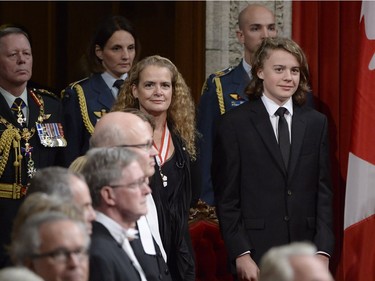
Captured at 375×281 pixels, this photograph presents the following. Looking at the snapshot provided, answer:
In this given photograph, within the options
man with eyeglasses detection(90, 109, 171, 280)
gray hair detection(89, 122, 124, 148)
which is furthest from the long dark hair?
gray hair detection(89, 122, 124, 148)

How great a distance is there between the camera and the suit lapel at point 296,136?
205 inches

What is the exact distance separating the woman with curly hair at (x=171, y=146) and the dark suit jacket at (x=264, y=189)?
172mm

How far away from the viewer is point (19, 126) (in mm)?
5219

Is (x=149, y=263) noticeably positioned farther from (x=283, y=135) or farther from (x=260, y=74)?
(x=260, y=74)

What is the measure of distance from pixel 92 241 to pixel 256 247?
175 cm

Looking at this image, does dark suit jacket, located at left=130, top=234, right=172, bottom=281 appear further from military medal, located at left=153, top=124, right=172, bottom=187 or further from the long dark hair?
the long dark hair

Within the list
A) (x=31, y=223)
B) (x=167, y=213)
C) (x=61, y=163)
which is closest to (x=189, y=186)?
(x=167, y=213)

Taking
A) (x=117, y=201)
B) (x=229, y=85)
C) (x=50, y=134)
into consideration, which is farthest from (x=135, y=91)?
(x=117, y=201)

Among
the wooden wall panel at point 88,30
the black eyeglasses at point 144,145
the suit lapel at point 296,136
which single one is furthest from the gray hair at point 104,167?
the wooden wall panel at point 88,30

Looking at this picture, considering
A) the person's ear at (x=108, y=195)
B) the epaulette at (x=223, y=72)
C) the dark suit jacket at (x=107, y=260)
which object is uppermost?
the epaulette at (x=223, y=72)

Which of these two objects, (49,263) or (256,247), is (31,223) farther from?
(256,247)

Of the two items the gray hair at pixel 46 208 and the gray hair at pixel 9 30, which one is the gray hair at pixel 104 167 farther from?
the gray hair at pixel 9 30

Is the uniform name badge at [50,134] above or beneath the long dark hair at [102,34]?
beneath

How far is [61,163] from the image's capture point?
17.6 feet
